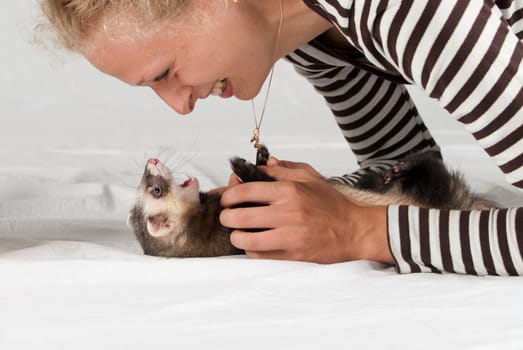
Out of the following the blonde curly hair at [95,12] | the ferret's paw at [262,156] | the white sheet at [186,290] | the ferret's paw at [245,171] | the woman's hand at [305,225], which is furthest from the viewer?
the ferret's paw at [262,156]

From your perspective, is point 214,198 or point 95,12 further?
point 214,198

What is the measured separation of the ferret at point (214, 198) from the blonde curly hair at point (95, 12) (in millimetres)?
305

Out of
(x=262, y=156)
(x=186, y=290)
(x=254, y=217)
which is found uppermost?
(x=262, y=156)

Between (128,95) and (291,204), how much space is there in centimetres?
163

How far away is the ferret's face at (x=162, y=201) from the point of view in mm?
1648

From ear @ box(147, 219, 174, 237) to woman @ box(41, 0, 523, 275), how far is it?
128mm

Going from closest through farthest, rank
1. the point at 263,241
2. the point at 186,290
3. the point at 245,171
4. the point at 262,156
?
the point at 186,290 → the point at 263,241 → the point at 245,171 → the point at 262,156

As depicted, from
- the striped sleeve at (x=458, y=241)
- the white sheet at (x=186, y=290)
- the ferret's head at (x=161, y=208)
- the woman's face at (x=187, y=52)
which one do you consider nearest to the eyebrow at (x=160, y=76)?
the woman's face at (x=187, y=52)

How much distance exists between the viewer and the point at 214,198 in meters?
1.70

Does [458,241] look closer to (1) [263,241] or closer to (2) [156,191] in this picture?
(1) [263,241]

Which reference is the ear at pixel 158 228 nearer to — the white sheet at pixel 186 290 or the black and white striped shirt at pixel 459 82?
the white sheet at pixel 186 290

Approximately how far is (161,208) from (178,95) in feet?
0.92

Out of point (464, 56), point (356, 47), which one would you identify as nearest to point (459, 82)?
point (464, 56)

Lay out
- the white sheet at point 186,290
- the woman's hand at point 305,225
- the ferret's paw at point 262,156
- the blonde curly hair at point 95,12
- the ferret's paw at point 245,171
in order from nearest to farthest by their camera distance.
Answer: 1. the white sheet at point 186,290
2. the blonde curly hair at point 95,12
3. the woman's hand at point 305,225
4. the ferret's paw at point 245,171
5. the ferret's paw at point 262,156
